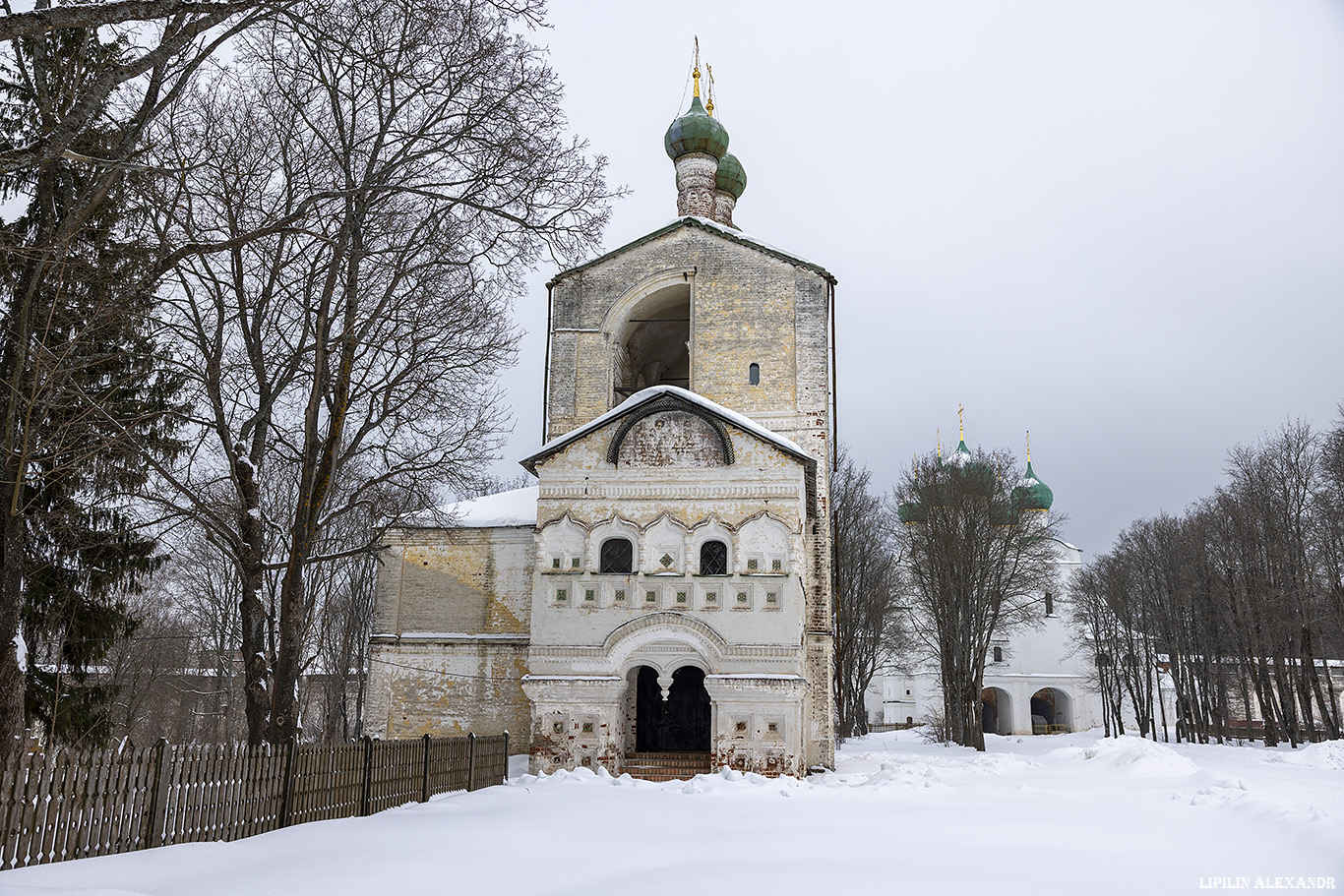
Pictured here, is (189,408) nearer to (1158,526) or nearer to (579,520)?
(579,520)

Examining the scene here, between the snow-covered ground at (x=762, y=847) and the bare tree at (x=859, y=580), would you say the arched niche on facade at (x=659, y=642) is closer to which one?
the snow-covered ground at (x=762, y=847)

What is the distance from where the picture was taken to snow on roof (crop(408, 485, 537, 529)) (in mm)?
19031

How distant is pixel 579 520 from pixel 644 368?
8.73 m

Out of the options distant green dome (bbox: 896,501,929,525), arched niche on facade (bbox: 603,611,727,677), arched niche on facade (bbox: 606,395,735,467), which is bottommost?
arched niche on facade (bbox: 603,611,727,677)

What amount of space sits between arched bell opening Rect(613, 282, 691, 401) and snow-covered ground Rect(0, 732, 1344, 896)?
11035mm

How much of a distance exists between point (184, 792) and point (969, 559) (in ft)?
75.1

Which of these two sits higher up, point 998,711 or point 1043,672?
point 1043,672

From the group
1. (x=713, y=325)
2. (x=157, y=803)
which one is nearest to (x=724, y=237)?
(x=713, y=325)

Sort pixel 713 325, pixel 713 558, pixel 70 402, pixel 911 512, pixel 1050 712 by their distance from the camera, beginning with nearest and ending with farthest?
pixel 70 402, pixel 713 558, pixel 713 325, pixel 911 512, pixel 1050 712

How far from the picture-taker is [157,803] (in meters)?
7.38

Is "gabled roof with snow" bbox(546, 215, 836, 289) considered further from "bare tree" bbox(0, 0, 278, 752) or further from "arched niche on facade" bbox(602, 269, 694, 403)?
"bare tree" bbox(0, 0, 278, 752)

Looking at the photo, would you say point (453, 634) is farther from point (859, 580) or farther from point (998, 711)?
point (998, 711)

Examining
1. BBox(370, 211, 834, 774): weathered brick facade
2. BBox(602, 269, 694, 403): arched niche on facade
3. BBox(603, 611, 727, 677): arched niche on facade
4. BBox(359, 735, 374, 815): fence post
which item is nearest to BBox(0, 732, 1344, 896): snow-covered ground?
BBox(359, 735, 374, 815): fence post

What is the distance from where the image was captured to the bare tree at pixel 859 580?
31.1m
